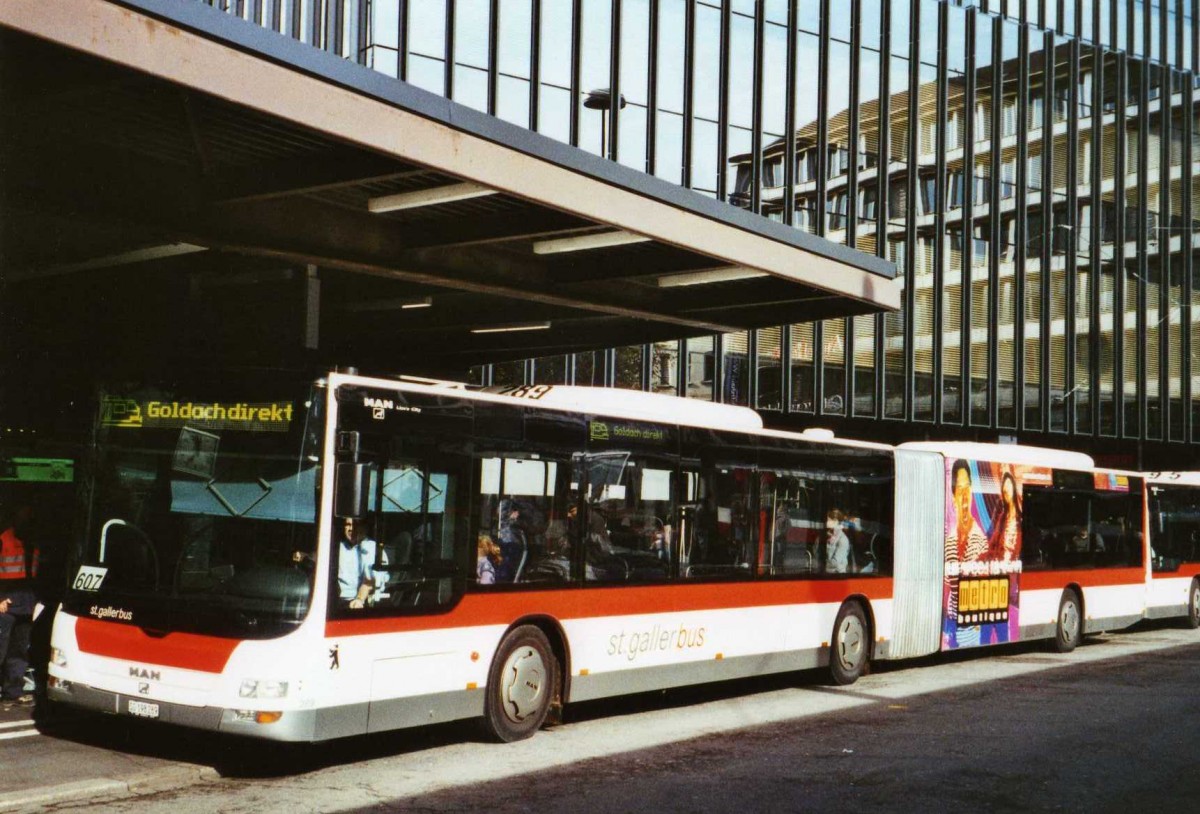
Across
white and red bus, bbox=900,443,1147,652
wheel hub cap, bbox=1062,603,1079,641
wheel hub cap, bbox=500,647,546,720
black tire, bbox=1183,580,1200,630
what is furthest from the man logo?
black tire, bbox=1183,580,1200,630

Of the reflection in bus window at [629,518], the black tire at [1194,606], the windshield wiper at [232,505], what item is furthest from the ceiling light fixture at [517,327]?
the black tire at [1194,606]

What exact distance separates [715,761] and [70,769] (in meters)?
4.32

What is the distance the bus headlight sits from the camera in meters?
8.56

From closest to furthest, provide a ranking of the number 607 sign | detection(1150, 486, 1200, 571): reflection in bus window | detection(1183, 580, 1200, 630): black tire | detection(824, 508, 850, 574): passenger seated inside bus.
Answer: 1. the number 607 sign
2. detection(824, 508, 850, 574): passenger seated inside bus
3. detection(1150, 486, 1200, 571): reflection in bus window
4. detection(1183, 580, 1200, 630): black tire

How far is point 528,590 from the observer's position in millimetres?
10602

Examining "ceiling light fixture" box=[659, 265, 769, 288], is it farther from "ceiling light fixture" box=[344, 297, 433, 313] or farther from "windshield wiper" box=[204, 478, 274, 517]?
"windshield wiper" box=[204, 478, 274, 517]

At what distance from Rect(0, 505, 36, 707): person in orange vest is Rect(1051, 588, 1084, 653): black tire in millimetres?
13554

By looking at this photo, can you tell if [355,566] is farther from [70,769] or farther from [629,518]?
[629,518]

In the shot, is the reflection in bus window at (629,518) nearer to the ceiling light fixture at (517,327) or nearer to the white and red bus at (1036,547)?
the ceiling light fixture at (517,327)

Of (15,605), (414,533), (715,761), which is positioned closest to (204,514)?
(414,533)

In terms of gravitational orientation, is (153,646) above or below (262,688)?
above

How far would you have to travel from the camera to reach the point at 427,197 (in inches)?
449

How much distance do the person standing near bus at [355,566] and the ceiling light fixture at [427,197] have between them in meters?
2.94

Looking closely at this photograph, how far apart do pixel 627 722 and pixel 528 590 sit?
198 cm
